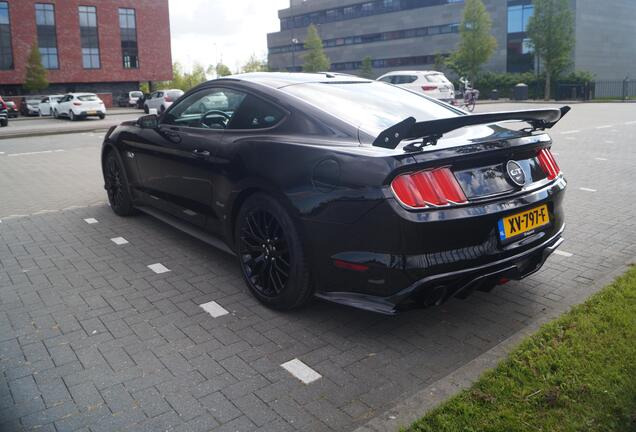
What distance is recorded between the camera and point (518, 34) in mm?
52062

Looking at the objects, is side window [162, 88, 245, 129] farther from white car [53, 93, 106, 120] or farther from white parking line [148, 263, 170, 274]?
white car [53, 93, 106, 120]

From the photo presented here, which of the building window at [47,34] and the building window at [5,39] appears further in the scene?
the building window at [47,34]

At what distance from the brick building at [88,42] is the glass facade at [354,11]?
875 inches

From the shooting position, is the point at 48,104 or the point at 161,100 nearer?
the point at 161,100

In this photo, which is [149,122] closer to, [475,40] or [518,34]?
[475,40]

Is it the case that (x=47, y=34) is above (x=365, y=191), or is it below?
above

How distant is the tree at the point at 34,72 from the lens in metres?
48.2

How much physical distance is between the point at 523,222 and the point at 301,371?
63.9 inches

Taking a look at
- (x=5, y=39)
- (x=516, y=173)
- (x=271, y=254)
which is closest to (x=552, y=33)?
(x=516, y=173)

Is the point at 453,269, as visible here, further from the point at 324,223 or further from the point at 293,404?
the point at 293,404

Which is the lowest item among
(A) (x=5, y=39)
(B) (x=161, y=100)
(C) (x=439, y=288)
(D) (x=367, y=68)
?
(C) (x=439, y=288)

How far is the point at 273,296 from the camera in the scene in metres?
3.89

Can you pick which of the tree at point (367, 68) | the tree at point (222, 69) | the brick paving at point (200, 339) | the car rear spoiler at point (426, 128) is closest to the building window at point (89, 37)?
the tree at point (367, 68)

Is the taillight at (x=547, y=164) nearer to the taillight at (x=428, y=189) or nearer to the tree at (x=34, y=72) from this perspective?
the taillight at (x=428, y=189)
